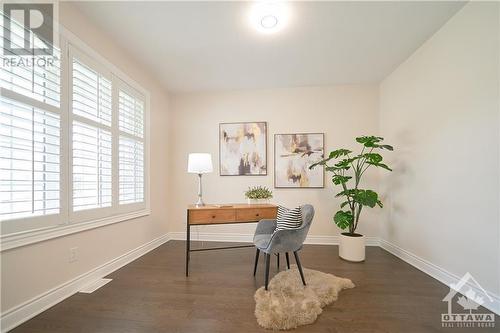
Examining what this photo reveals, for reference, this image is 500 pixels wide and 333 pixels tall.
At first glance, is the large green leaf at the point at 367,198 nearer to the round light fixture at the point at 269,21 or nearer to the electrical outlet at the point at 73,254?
the round light fixture at the point at 269,21

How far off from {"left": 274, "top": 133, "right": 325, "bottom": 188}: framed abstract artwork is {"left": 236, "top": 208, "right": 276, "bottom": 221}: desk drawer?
1.08 meters

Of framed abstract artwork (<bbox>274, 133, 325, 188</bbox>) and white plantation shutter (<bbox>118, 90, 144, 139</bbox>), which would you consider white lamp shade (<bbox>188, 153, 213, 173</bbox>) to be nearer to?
white plantation shutter (<bbox>118, 90, 144, 139</bbox>)

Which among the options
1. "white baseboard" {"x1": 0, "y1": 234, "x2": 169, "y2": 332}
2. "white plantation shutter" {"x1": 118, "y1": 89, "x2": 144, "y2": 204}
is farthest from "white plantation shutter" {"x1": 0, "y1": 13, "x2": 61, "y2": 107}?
"white baseboard" {"x1": 0, "y1": 234, "x2": 169, "y2": 332}

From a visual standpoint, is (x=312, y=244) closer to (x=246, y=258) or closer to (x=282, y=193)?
(x=282, y=193)

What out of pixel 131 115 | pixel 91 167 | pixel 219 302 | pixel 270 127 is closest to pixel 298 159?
pixel 270 127

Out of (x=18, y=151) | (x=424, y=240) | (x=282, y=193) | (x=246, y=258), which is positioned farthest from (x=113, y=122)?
(x=424, y=240)

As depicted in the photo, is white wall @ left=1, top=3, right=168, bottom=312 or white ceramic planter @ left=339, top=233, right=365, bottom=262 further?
white ceramic planter @ left=339, top=233, right=365, bottom=262

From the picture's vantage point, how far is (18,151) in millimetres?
1612

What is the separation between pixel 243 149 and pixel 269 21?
6.81 feet

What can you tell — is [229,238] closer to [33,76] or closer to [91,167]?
[91,167]

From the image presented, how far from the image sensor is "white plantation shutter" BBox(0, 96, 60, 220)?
1.54 m

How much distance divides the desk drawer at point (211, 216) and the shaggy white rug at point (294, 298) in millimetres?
863

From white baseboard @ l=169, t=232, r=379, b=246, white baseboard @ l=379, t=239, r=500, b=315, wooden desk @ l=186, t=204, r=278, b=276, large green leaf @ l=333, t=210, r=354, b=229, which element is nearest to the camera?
white baseboard @ l=379, t=239, r=500, b=315

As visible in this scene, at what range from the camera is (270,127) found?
3.82 metres
